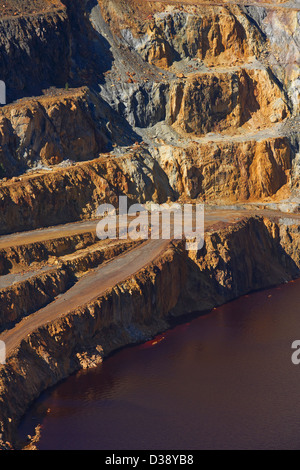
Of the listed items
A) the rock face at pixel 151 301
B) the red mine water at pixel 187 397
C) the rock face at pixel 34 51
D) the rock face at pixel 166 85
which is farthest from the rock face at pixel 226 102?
the red mine water at pixel 187 397

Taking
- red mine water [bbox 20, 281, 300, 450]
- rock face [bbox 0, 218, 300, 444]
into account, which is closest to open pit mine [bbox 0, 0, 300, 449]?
rock face [bbox 0, 218, 300, 444]

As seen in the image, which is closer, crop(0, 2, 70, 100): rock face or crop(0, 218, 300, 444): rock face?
crop(0, 218, 300, 444): rock face

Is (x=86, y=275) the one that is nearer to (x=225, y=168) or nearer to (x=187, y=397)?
(x=187, y=397)

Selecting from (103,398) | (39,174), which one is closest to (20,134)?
(39,174)

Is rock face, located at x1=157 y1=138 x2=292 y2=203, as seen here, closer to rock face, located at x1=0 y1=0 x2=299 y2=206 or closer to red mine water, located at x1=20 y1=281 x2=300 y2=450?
rock face, located at x1=0 y1=0 x2=299 y2=206

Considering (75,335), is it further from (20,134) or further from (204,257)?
(20,134)
